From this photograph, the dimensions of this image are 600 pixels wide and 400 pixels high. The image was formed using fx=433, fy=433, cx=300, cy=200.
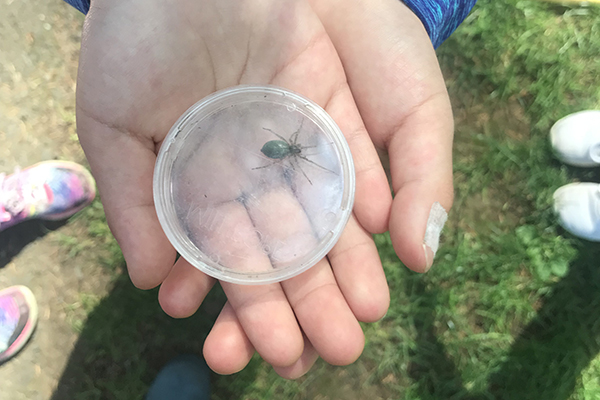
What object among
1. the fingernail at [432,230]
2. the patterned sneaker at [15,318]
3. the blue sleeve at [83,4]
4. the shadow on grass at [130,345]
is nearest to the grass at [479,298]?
the shadow on grass at [130,345]

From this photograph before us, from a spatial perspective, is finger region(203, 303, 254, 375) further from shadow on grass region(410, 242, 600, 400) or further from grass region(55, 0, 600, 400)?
shadow on grass region(410, 242, 600, 400)

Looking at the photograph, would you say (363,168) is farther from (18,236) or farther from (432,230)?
(18,236)

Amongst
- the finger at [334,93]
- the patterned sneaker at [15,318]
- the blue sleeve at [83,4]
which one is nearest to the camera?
the finger at [334,93]

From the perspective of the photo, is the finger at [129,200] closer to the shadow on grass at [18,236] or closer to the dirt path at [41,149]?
the dirt path at [41,149]

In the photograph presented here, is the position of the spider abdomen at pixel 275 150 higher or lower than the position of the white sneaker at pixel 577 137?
lower

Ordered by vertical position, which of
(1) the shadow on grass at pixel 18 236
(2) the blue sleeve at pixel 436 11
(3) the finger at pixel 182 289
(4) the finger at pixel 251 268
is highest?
(2) the blue sleeve at pixel 436 11

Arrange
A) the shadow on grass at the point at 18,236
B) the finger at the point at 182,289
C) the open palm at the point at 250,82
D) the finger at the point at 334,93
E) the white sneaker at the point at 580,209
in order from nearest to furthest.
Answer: the open palm at the point at 250,82, the finger at the point at 182,289, the finger at the point at 334,93, the white sneaker at the point at 580,209, the shadow on grass at the point at 18,236

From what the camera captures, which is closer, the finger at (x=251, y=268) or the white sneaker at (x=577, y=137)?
the finger at (x=251, y=268)
